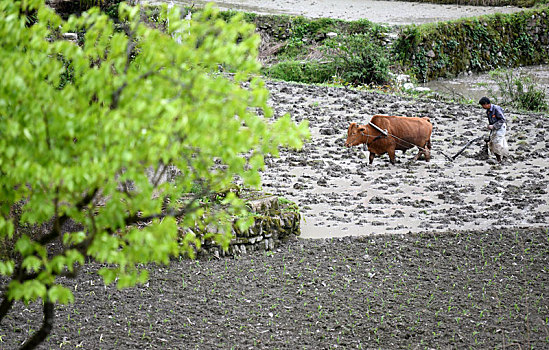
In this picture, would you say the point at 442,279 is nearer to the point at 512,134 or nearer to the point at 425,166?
the point at 425,166

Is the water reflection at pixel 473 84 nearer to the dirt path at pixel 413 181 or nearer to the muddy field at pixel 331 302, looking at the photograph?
the dirt path at pixel 413 181

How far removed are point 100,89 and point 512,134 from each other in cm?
1106

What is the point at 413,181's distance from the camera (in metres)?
9.81

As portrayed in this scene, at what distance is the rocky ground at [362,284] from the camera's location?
5.55 meters

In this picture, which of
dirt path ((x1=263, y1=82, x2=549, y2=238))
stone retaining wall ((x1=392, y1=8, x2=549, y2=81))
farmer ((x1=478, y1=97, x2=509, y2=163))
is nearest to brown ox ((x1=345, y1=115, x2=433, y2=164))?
dirt path ((x1=263, y1=82, x2=549, y2=238))

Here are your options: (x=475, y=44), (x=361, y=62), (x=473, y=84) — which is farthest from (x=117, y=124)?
(x=475, y=44)

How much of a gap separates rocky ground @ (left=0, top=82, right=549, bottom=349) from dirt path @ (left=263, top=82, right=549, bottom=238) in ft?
0.11

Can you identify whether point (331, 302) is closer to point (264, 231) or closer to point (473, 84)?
point (264, 231)

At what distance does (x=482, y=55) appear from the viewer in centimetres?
2189

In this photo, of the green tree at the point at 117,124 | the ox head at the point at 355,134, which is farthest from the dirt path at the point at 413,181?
the green tree at the point at 117,124

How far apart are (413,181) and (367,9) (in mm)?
16226

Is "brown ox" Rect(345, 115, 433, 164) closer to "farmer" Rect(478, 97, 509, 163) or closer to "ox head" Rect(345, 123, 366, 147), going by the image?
"ox head" Rect(345, 123, 366, 147)

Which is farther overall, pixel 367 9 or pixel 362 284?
pixel 367 9

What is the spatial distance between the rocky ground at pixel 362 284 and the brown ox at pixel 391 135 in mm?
871
